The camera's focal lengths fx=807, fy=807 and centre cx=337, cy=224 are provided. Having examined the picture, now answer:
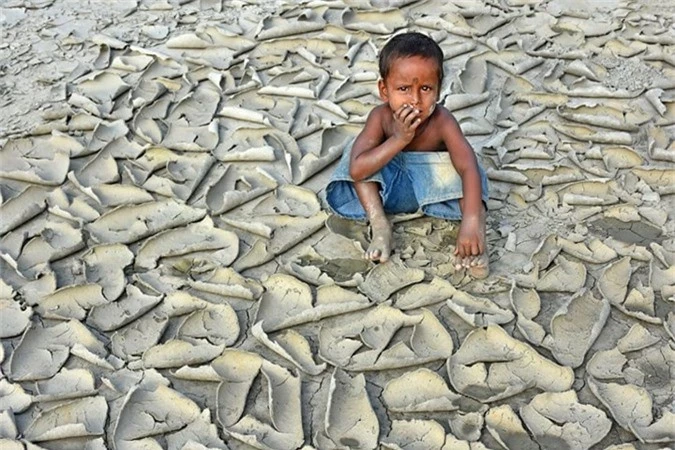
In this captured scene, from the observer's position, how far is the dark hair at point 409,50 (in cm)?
168

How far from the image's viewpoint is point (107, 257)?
1872 millimetres

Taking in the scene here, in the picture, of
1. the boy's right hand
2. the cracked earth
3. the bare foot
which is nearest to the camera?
the cracked earth

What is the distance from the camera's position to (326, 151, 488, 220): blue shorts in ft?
6.14

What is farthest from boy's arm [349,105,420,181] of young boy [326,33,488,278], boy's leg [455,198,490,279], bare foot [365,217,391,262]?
boy's leg [455,198,490,279]

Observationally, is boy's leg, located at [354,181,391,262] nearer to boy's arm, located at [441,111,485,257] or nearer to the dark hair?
boy's arm, located at [441,111,485,257]

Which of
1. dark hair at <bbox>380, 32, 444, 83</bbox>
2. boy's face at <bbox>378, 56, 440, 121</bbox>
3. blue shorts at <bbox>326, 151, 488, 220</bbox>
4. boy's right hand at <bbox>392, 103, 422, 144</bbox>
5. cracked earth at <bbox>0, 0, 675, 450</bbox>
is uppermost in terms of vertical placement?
dark hair at <bbox>380, 32, 444, 83</bbox>

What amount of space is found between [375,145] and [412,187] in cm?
15

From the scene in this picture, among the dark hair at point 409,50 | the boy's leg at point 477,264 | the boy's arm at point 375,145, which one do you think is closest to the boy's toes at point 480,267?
the boy's leg at point 477,264

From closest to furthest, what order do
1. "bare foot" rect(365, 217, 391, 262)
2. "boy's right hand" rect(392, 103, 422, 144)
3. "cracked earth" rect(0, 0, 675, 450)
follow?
"cracked earth" rect(0, 0, 675, 450) < "boy's right hand" rect(392, 103, 422, 144) < "bare foot" rect(365, 217, 391, 262)

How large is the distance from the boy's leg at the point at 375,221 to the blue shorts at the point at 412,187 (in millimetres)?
20

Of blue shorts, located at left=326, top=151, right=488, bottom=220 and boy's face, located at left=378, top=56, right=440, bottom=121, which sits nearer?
boy's face, located at left=378, top=56, right=440, bottom=121

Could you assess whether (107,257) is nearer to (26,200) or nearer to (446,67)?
(26,200)

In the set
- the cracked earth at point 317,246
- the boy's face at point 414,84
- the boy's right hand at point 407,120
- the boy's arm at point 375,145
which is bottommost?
the cracked earth at point 317,246

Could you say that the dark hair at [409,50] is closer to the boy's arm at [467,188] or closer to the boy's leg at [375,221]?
the boy's arm at [467,188]
